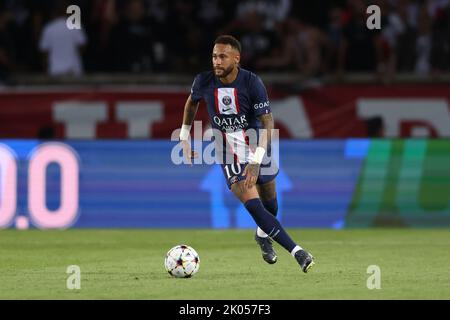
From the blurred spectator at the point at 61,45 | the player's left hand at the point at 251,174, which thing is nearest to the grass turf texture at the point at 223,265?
the player's left hand at the point at 251,174

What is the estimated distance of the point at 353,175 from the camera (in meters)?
16.2

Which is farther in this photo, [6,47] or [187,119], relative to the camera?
[6,47]

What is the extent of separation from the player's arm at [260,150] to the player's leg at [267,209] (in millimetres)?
907

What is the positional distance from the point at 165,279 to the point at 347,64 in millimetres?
9277

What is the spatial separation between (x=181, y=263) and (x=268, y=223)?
0.88 meters

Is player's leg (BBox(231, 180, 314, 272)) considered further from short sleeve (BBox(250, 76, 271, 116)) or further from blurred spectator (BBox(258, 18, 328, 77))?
blurred spectator (BBox(258, 18, 328, 77))

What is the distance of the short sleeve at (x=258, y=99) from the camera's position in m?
10.6

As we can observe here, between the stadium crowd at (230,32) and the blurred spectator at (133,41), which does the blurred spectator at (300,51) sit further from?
the blurred spectator at (133,41)

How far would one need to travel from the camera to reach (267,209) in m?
11.5

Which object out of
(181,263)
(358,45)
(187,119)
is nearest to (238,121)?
(187,119)

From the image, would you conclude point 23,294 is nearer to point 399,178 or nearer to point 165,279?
point 165,279

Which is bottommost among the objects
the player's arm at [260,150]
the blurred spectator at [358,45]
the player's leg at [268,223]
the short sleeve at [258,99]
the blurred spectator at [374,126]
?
the player's leg at [268,223]

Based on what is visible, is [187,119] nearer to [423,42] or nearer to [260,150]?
[260,150]

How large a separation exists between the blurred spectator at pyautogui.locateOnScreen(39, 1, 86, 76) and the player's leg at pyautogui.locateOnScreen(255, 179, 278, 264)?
7.71 m
